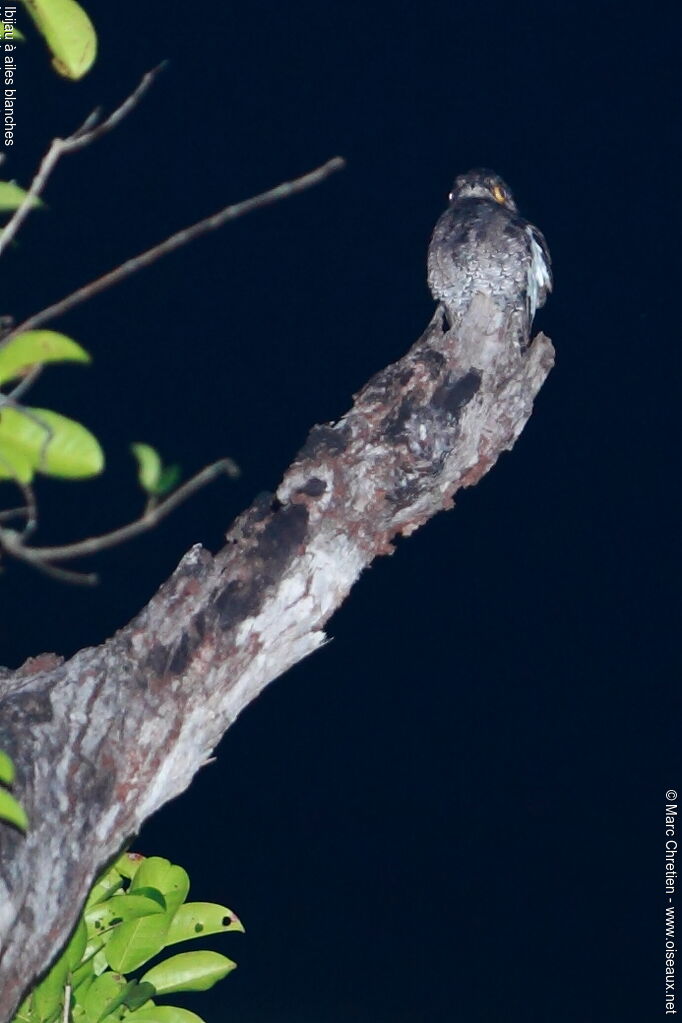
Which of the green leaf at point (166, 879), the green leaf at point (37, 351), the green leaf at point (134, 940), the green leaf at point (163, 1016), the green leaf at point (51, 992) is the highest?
the green leaf at point (37, 351)

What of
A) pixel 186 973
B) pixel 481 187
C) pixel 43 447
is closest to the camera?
pixel 43 447

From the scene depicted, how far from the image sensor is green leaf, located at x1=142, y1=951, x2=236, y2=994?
48.3 inches

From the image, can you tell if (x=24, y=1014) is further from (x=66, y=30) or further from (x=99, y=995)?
(x=66, y=30)

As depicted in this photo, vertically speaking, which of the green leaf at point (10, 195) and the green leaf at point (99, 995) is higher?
the green leaf at point (10, 195)

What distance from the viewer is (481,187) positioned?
1645 millimetres

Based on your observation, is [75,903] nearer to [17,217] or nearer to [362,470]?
[362,470]

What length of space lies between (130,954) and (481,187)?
1.26m

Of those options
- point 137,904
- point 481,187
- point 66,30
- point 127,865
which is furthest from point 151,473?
point 481,187

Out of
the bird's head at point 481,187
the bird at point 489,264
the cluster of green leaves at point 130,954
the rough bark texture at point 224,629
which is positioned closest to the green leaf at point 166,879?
the cluster of green leaves at point 130,954

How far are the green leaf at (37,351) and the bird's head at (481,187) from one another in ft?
4.14

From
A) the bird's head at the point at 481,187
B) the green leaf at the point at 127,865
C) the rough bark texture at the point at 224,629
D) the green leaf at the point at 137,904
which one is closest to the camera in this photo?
the rough bark texture at the point at 224,629

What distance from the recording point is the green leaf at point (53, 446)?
447 millimetres

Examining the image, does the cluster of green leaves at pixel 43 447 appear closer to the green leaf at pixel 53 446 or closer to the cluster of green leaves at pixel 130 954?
the green leaf at pixel 53 446

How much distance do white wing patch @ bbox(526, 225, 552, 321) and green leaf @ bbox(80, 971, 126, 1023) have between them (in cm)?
104
